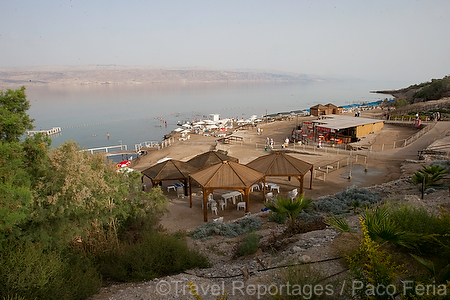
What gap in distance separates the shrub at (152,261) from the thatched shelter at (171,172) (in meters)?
7.18

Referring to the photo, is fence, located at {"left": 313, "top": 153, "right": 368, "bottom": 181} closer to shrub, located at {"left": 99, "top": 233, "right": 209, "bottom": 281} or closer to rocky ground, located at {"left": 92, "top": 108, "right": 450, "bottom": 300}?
rocky ground, located at {"left": 92, "top": 108, "right": 450, "bottom": 300}

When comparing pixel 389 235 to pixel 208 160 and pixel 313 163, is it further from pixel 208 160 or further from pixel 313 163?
pixel 313 163

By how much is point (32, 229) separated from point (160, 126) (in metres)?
47.1

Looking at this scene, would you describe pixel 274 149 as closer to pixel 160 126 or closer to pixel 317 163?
pixel 317 163

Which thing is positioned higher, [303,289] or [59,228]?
[303,289]

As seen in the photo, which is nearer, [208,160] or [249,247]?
[249,247]

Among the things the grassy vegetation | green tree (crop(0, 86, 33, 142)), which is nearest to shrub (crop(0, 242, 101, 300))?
the grassy vegetation

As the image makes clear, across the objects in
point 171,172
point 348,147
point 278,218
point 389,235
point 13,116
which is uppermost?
point 13,116

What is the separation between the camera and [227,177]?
11.5m

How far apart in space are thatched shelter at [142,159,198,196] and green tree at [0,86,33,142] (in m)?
7.43

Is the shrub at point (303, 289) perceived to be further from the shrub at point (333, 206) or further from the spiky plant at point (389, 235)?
the shrub at point (333, 206)

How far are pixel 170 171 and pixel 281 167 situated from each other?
552cm


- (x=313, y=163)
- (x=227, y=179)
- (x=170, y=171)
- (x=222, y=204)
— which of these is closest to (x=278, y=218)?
(x=227, y=179)

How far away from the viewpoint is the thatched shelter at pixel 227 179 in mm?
11047
